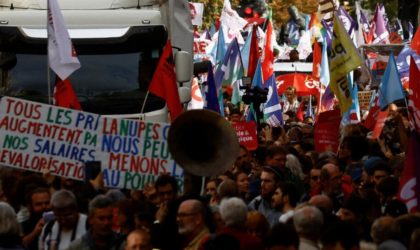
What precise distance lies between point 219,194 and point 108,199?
63.7 inches

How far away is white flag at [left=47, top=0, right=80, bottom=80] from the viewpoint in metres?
17.0

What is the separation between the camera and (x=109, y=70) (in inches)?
748

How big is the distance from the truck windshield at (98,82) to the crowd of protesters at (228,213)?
11.7 feet

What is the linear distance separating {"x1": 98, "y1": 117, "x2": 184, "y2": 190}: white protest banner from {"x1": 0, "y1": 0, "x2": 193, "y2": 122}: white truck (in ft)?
13.4

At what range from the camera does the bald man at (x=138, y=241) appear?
35.0 ft

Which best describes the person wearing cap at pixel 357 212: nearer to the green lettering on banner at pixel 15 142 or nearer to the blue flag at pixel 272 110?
the green lettering on banner at pixel 15 142

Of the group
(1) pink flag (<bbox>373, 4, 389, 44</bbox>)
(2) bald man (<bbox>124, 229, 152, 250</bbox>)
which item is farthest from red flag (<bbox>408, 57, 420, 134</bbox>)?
(1) pink flag (<bbox>373, 4, 389, 44</bbox>)

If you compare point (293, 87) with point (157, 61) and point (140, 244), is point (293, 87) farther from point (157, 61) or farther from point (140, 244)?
point (140, 244)

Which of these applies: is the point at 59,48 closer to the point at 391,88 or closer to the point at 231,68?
the point at 391,88

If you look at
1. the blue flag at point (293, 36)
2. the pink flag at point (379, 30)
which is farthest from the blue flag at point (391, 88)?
the blue flag at point (293, 36)

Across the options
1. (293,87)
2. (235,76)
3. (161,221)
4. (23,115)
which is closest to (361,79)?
(293,87)

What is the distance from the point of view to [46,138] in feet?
48.3

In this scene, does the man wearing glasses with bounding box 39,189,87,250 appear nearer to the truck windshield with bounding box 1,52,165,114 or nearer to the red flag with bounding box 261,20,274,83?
the truck windshield with bounding box 1,52,165,114

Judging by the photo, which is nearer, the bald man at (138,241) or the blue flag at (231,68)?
the bald man at (138,241)
